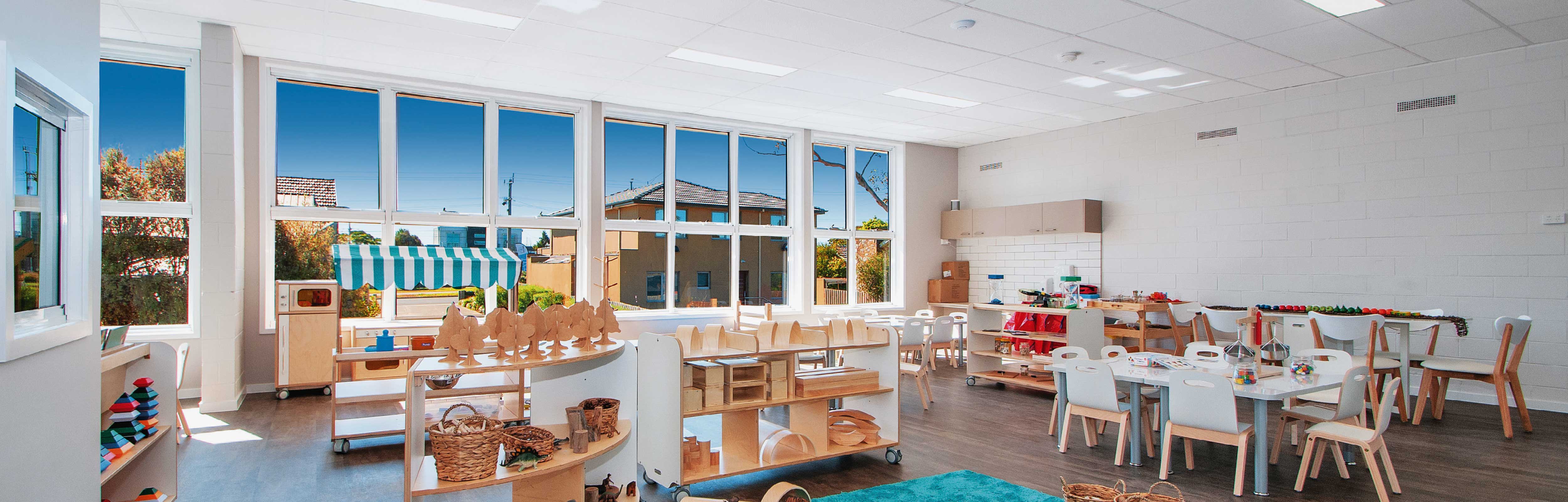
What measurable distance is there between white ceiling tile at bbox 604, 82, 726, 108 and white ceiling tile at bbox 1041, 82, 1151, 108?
3565 millimetres

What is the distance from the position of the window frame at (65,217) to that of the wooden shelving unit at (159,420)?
2.99 feet

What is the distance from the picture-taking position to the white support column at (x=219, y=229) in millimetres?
6312

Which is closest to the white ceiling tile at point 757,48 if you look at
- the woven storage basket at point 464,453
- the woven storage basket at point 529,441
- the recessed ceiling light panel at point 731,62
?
the recessed ceiling light panel at point 731,62

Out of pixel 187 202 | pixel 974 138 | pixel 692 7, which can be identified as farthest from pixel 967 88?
pixel 187 202

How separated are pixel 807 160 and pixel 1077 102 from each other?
355cm

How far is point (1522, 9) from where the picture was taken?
543cm

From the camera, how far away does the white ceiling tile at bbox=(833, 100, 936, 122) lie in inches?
344

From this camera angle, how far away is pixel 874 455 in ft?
16.4

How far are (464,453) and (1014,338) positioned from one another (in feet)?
19.7

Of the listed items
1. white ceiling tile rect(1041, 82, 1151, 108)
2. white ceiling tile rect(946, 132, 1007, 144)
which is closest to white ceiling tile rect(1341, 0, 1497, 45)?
white ceiling tile rect(1041, 82, 1151, 108)

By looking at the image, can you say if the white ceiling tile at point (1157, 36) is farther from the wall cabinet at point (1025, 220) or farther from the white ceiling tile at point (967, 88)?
the wall cabinet at point (1025, 220)

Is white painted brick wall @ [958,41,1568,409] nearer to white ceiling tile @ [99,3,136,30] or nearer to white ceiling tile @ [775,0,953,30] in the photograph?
white ceiling tile @ [775,0,953,30]

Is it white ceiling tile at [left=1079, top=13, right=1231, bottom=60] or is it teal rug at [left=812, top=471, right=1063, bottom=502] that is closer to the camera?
teal rug at [left=812, top=471, right=1063, bottom=502]

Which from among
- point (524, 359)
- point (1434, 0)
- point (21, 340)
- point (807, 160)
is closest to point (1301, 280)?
point (1434, 0)
